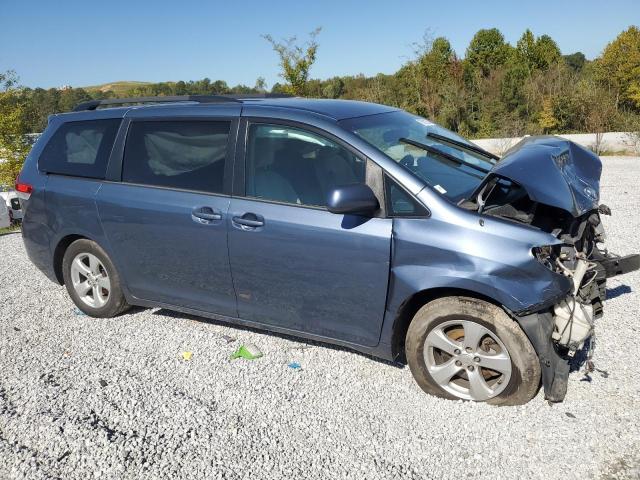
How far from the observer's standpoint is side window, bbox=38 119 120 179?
4.82 meters

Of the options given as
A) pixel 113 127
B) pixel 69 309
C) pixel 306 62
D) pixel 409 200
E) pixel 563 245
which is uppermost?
pixel 306 62

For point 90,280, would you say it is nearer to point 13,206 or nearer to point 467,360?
point 467,360

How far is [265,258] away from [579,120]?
3074 centimetres

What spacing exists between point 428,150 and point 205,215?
175 centimetres

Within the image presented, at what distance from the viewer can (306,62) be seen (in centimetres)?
2483

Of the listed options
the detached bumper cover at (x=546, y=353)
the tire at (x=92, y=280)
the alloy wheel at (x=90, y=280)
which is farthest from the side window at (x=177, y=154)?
the detached bumper cover at (x=546, y=353)

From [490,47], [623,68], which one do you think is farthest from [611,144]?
[490,47]

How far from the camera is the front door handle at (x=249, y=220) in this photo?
388 cm

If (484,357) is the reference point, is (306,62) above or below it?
above

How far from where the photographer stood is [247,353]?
171 inches

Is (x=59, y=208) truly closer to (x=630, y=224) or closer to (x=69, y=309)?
(x=69, y=309)

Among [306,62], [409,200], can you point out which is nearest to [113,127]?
[409,200]

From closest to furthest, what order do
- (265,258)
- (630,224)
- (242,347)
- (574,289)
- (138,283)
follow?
(574,289)
(265,258)
(242,347)
(138,283)
(630,224)

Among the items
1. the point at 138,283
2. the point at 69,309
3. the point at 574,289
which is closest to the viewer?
the point at 574,289
